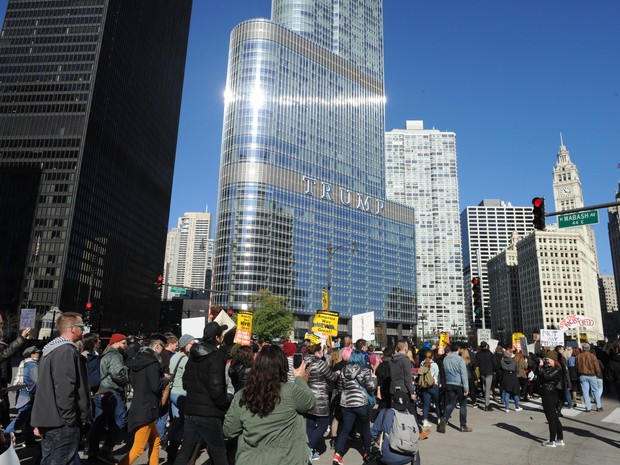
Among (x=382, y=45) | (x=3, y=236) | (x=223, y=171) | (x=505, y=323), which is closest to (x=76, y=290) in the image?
(x=3, y=236)

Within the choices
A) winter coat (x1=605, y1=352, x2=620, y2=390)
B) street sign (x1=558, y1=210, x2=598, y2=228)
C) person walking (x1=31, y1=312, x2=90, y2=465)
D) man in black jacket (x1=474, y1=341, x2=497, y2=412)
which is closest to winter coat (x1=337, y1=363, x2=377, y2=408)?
person walking (x1=31, y1=312, x2=90, y2=465)

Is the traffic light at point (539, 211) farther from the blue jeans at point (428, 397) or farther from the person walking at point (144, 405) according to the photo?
the person walking at point (144, 405)

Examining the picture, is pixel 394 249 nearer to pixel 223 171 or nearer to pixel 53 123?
pixel 223 171

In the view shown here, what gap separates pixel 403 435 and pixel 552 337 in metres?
19.9

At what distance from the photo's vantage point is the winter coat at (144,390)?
6965 millimetres

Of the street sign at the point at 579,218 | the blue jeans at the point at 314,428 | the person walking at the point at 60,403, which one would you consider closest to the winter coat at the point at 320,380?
the blue jeans at the point at 314,428

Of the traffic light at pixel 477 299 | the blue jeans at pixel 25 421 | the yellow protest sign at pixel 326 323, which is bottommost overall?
the blue jeans at pixel 25 421

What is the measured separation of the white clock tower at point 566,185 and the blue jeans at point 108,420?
192664mm

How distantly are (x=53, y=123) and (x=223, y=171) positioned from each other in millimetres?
41279

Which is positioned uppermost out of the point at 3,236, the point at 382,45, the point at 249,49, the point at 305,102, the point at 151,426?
the point at 382,45

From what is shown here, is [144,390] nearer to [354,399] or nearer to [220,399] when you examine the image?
[220,399]

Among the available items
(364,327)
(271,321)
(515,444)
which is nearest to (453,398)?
(515,444)

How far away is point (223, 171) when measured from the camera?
122 meters

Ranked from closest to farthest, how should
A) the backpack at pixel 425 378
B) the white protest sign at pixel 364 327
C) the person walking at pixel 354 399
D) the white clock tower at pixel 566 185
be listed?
the person walking at pixel 354 399 < the backpack at pixel 425 378 < the white protest sign at pixel 364 327 < the white clock tower at pixel 566 185
